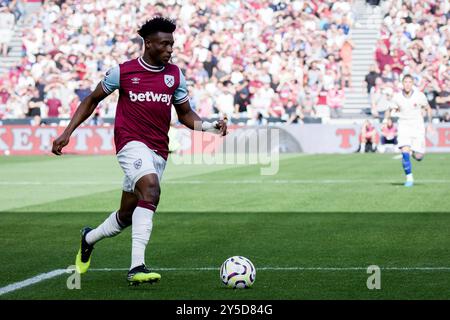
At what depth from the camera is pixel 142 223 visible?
9391 millimetres

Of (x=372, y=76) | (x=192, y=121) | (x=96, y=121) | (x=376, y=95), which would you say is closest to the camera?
(x=192, y=121)

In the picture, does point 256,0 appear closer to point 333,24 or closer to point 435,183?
point 333,24

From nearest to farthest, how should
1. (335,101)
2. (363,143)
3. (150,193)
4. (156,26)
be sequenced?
1. (150,193)
2. (156,26)
3. (363,143)
4. (335,101)

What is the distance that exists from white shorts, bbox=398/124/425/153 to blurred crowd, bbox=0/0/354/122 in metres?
13.3

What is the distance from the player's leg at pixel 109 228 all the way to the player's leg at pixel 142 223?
24 cm

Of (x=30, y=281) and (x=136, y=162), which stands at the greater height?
(x=136, y=162)

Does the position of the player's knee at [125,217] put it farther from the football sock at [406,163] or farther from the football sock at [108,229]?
the football sock at [406,163]

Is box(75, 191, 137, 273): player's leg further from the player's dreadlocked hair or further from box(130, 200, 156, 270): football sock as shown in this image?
the player's dreadlocked hair

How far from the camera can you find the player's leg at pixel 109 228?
9.84 metres

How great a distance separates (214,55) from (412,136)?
1773 cm

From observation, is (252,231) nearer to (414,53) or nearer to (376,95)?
(376,95)

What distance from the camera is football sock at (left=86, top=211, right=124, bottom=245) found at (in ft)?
32.6

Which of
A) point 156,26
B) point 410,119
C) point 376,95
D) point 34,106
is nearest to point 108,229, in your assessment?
point 156,26

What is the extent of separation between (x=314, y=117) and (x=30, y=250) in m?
24.3
